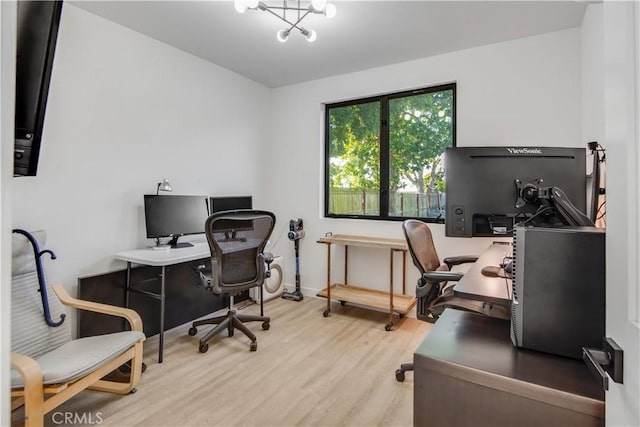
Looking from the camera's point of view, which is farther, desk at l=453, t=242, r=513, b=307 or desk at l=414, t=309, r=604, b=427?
desk at l=453, t=242, r=513, b=307

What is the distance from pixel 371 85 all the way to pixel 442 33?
0.95 meters

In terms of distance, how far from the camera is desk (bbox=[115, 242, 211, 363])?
236cm

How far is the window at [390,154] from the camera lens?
3277mm

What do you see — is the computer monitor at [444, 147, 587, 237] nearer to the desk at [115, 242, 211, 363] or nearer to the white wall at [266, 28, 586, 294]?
the white wall at [266, 28, 586, 294]

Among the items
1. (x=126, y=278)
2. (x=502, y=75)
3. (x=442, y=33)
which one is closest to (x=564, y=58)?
(x=502, y=75)

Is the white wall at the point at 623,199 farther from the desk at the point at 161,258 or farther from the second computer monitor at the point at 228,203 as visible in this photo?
the second computer monitor at the point at 228,203

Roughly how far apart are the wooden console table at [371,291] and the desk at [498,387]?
1924mm

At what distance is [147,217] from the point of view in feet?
8.62

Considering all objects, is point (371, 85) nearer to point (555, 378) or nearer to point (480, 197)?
point (480, 197)

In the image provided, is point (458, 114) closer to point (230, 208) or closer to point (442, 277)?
point (442, 277)

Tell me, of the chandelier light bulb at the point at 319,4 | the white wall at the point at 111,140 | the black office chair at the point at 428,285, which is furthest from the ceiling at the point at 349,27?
the black office chair at the point at 428,285

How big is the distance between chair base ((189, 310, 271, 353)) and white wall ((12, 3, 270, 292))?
86cm

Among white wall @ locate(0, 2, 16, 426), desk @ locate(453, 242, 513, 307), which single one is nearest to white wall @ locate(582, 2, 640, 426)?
desk @ locate(453, 242, 513, 307)

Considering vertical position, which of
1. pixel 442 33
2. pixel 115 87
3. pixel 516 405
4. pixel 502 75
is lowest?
pixel 516 405
